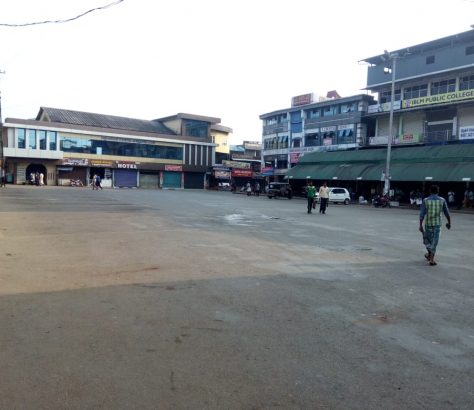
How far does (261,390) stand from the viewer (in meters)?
3.36

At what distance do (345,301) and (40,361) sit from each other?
388 cm

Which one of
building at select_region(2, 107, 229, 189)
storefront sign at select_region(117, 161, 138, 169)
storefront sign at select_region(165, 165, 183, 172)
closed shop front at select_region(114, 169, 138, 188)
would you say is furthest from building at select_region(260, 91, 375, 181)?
closed shop front at select_region(114, 169, 138, 188)

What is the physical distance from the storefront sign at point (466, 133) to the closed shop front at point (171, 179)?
44.7 meters

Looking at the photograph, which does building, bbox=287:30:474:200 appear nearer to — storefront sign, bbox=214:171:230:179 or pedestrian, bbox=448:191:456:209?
pedestrian, bbox=448:191:456:209

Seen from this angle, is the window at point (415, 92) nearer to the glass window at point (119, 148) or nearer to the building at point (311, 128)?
the building at point (311, 128)

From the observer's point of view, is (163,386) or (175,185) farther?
(175,185)

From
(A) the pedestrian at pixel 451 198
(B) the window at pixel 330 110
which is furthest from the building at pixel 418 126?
(B) the window at pixel 330 110

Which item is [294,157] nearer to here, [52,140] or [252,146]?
[252,146]

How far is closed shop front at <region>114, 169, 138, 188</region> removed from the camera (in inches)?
2603

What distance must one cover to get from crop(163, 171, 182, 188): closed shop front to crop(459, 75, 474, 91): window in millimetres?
44339

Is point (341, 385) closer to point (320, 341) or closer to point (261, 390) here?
point (261, 390)

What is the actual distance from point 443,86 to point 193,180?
4255 cm

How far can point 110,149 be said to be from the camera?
65.1m

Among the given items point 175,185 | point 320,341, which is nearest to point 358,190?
point 175,185
